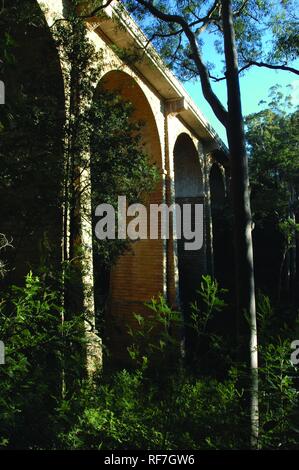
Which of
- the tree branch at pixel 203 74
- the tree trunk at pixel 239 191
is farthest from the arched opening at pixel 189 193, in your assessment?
the tree trunk at pixel 239 191

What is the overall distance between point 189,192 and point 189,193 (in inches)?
1.5

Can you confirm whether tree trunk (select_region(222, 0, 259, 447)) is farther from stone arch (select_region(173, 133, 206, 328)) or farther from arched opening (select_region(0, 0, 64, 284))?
stone arch (select_region(173, 133, 206, 328))

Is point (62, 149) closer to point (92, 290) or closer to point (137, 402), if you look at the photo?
point (92, 290)

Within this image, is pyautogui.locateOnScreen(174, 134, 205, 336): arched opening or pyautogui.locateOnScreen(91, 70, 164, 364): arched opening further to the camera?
pyautogui.locateOnScreen(174, 134, 205, 336): arched opening

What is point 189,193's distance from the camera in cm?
1319

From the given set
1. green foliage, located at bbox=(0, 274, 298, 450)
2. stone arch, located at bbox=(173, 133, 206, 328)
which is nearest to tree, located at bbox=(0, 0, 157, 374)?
green foliage, located at bbox=(0, 274, 298, 450)

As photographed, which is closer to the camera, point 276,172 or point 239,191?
point 239,191

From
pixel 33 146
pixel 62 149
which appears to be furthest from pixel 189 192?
pixel 33 146

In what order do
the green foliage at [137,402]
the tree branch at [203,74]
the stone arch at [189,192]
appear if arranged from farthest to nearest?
the stone arch at [189,192] → the tree branch at [203,74] → the green foliage at [137,402]

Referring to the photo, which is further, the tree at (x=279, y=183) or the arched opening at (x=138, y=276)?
the tree at (x=279, y=183)

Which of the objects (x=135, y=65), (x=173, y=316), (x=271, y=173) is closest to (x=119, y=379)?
(x=173, y=316)

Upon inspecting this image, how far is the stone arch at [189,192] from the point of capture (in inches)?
502

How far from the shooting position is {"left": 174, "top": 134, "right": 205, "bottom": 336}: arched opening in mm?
12764

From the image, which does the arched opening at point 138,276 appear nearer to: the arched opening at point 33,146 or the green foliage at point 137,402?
the arched opening at point 33,146
